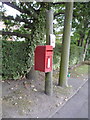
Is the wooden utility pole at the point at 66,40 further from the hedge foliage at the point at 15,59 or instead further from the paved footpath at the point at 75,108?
the hedge foliage at the point at 15,59

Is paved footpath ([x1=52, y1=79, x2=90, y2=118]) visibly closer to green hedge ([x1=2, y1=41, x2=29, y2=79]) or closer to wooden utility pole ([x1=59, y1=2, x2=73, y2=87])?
wooden utility pole ([x1=59, y1=2, x2=73, y2=87])

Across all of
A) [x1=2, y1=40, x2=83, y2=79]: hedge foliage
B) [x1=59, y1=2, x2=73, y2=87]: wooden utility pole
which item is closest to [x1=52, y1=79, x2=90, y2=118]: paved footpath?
[x1=59, y1=2, x2=73, y2=87]: wooden utility pole

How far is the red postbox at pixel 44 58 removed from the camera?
2934 millimetres

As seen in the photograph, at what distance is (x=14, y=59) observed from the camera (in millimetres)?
4160

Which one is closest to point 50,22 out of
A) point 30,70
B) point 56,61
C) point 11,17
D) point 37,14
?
point 37,14

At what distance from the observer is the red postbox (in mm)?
2934

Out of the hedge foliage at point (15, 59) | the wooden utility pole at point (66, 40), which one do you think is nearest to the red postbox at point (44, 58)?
the wooden utility pole at point (66, 40)

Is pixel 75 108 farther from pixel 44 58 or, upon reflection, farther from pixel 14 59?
pixel 14 59

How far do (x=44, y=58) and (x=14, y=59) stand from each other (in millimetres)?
1661

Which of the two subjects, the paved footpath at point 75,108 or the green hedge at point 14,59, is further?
the green hedge at point 14,59

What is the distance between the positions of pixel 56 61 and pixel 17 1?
3.82 m

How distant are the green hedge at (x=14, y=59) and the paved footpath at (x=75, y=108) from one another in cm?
217

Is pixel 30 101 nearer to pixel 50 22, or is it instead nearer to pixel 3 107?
pixel 3 107

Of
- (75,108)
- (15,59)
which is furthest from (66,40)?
(75,108)
